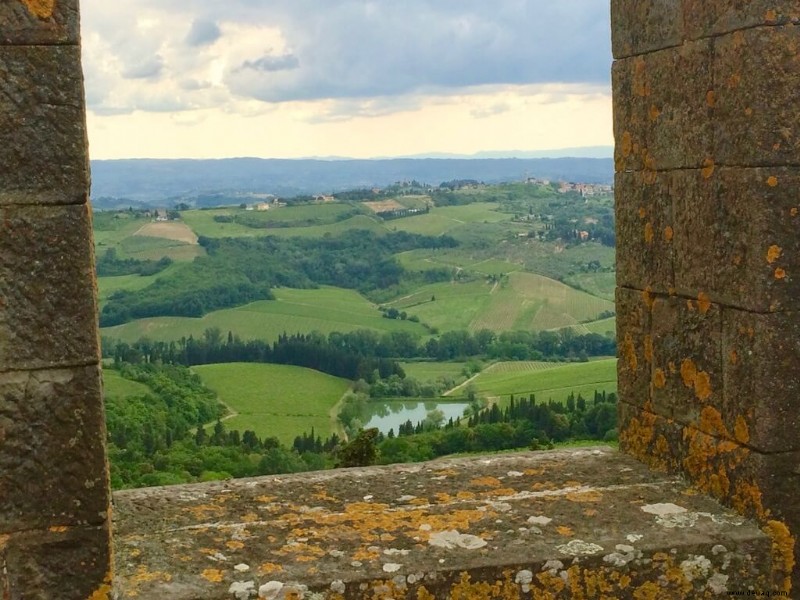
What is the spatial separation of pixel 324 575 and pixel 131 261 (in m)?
86.1

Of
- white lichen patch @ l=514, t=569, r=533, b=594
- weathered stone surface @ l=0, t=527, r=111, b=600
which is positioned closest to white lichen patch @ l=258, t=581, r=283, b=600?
weathered stone surface @ l=0, t=527, r=111, b=600

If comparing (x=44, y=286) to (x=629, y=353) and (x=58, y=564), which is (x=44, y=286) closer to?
(x=58, y=564)

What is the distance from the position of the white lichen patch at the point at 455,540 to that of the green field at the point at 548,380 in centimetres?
3543

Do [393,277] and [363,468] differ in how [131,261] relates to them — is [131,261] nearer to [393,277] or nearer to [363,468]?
[393,277]

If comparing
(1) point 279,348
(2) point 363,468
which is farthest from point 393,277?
(2) point 363,468

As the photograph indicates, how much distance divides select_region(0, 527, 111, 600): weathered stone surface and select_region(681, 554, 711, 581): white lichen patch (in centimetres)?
166

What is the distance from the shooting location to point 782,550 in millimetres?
2953

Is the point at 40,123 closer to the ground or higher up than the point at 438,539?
higher up

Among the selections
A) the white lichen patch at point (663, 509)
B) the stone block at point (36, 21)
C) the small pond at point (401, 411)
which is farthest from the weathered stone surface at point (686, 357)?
the small pond at point (401, 411)

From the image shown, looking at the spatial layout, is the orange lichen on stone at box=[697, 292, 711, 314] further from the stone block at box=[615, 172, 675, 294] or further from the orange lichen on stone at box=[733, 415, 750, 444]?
the orange lichen on stone at box=[733, 415, 750, 444]

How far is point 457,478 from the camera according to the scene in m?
3.53

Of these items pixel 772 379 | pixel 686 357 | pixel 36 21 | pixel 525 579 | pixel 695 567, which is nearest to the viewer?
pixel 36 21

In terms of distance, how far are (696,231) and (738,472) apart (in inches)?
32.2

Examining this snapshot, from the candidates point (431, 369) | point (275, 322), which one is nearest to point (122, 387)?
point (431, 369)
